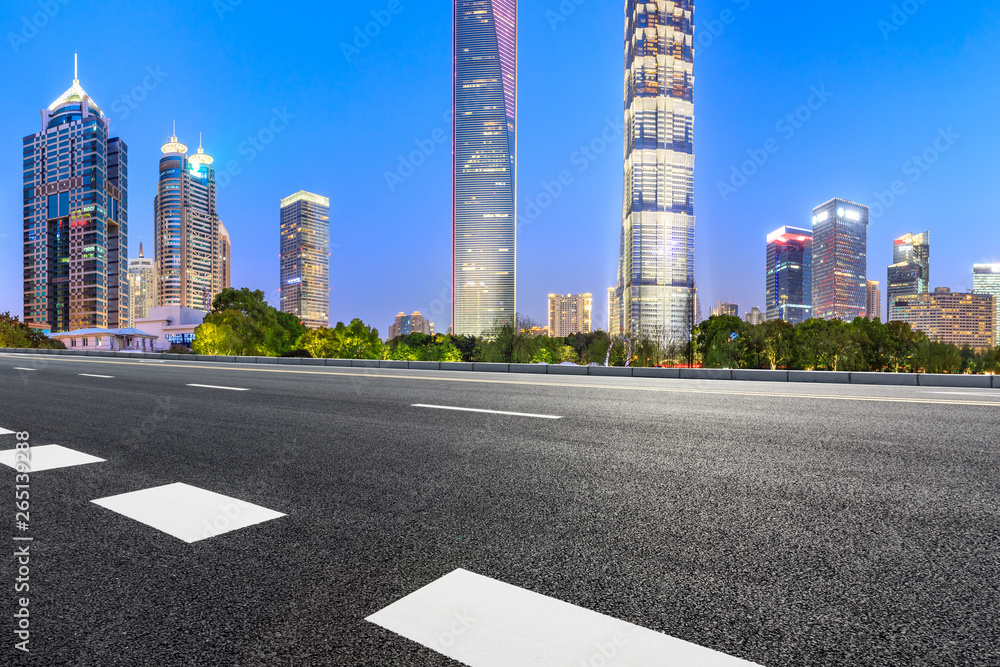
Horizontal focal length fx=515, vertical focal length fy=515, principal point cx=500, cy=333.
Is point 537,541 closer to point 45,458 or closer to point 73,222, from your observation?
point 45,458

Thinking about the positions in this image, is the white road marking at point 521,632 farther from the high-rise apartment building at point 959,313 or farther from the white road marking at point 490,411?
the high-rise apartment building at point 959,313

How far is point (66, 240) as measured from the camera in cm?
14538

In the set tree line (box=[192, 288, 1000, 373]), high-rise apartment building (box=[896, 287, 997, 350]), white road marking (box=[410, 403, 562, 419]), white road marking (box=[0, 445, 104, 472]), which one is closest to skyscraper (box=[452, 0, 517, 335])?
high-rise apartment building (box=[896, 287, 997, 350])

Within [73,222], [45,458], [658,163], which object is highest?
[658,163]

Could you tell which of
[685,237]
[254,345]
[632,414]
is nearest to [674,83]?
[685,237]

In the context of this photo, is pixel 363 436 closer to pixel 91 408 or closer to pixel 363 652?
pixel 363 652

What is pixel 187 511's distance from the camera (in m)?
2.60

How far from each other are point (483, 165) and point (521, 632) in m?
198

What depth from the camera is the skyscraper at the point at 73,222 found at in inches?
5679

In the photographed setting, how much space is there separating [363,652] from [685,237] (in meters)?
165

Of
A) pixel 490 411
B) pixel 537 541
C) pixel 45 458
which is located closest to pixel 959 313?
pixel 490 411

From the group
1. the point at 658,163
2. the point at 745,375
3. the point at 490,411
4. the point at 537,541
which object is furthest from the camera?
the point at 658,163

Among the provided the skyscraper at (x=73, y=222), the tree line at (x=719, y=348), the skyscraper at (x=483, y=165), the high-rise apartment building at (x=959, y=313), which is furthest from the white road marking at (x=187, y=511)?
the skyscraper at (x=73, y=222)

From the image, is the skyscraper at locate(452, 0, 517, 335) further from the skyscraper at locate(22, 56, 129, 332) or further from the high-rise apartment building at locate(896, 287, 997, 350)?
the high-rise apartment building at locate(896, 287, 997, 350)
